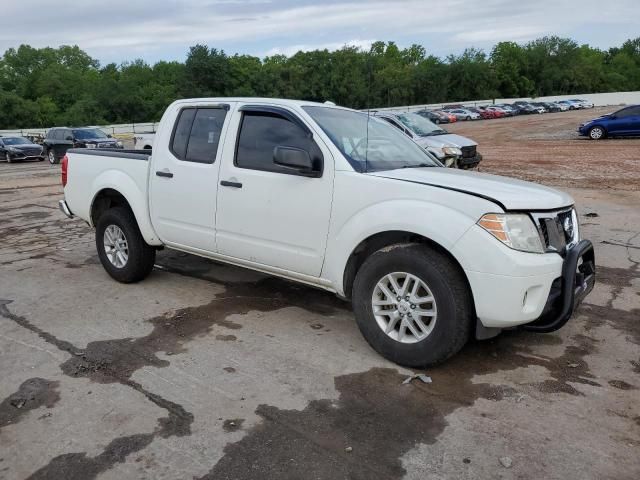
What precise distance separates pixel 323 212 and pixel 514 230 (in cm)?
140

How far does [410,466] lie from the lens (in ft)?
9.83

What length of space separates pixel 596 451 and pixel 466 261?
50.8 inches

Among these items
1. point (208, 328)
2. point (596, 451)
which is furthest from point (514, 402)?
point (208, 328)

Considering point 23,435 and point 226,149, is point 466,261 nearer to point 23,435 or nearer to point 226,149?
point 226,149

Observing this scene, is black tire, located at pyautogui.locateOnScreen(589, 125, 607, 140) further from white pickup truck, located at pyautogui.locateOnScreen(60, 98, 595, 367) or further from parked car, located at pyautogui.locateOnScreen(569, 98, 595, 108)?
parked car, located at pyautogui.locateOnScreen(569, 98, 595, 108)

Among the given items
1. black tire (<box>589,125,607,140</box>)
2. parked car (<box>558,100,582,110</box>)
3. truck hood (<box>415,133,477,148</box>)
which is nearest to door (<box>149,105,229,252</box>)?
truck hood (<box>415,133,477,148</box>)

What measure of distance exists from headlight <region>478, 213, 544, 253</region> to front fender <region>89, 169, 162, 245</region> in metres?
3.36

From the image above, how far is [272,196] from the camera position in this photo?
15.3 ft

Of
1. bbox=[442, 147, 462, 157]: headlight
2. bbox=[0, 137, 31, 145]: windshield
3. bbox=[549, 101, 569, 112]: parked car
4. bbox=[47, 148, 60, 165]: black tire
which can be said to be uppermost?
bbox=[549, 101, 569, 112]: parked car

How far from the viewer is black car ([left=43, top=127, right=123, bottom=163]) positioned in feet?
88.1

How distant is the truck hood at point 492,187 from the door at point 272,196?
1.77 feet

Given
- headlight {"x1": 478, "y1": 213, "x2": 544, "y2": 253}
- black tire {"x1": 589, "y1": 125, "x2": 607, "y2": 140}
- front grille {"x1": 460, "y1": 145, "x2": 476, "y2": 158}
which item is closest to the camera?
headlight {"x1": 478, "y1": 213, "x2": 544, "y2": 253}

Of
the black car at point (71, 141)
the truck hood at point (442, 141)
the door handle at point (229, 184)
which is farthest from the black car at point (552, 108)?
the door handle at point (229, 184)

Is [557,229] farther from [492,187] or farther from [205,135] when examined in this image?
[205,135]
